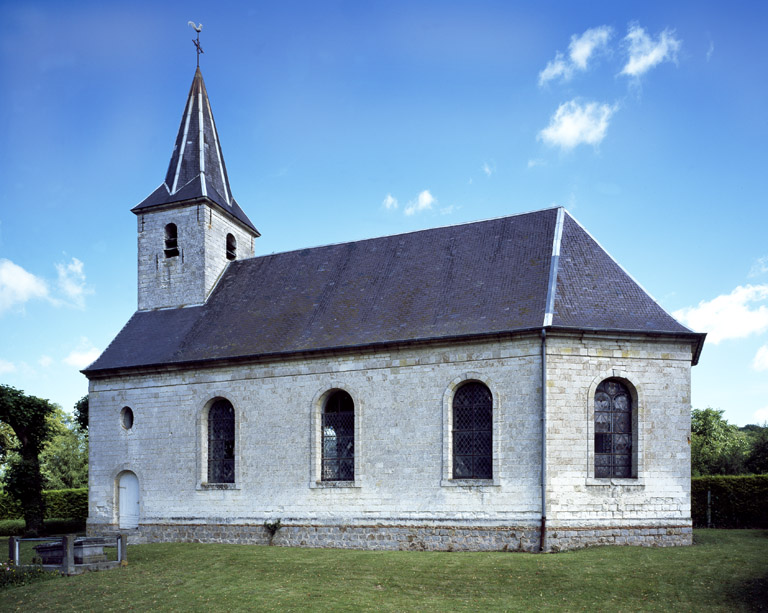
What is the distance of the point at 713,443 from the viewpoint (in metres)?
47.1

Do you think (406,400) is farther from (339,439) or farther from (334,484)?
(334,484)

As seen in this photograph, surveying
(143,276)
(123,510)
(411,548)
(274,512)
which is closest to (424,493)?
(411,548)

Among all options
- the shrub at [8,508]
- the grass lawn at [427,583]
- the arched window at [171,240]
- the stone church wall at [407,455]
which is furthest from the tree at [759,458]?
the shrub at [8,508]

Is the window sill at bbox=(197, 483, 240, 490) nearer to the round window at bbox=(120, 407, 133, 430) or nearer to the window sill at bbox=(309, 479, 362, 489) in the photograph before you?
the window sill at bbox=(309, 479, 362, 489)

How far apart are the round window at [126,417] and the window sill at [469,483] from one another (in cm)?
1188

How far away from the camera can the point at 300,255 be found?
27.2 metres

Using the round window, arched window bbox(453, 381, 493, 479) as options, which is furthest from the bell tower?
arched window bbox(453, 381, 493, 479)

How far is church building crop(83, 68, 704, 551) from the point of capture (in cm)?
1911

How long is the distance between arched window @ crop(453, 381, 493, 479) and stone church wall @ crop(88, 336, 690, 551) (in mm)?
398

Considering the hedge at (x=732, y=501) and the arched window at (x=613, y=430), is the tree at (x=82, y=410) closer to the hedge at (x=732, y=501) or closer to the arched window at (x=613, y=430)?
the arched window at (x=613, y=430)

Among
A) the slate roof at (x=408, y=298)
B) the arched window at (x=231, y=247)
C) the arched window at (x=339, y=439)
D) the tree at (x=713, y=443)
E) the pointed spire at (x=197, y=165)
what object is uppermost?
the pointed spire at (x=197, y=165)

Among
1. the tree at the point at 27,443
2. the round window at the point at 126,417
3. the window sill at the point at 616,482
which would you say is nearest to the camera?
the window sill at the point at 616,482

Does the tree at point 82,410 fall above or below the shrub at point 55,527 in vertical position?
above

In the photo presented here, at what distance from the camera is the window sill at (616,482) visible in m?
18.9
